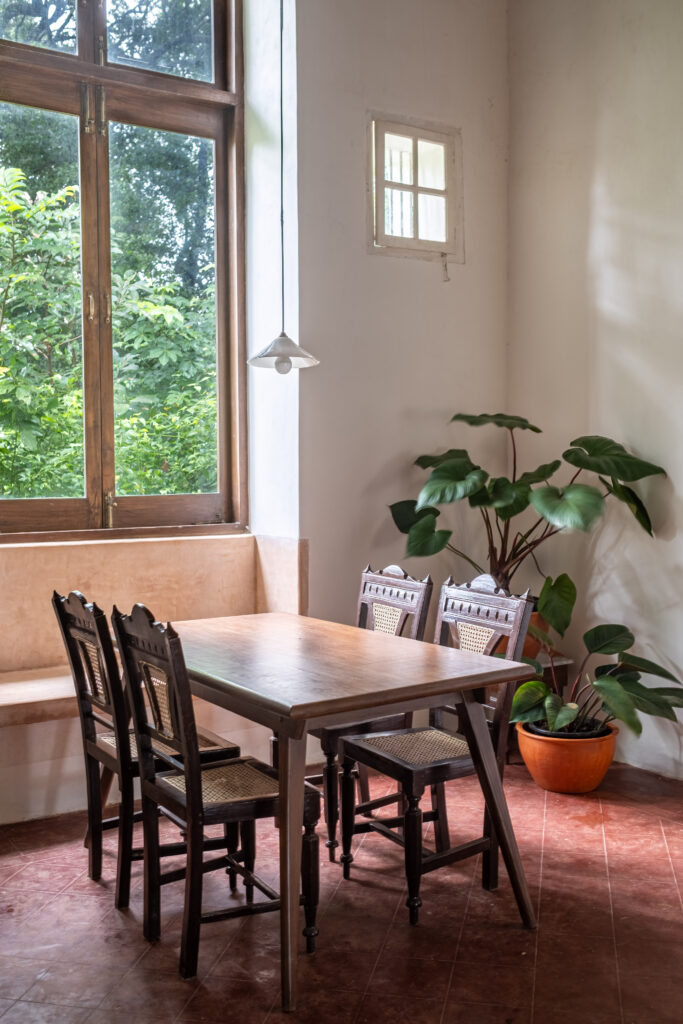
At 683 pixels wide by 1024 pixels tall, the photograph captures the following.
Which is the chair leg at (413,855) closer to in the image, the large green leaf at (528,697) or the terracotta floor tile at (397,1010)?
the terracotta floor tile at (397,1010)

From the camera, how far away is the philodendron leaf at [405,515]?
4.77 meters

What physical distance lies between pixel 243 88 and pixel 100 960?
4.00 m

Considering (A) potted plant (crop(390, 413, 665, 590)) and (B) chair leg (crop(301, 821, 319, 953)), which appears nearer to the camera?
(B) chair leg (crop(301, 821, 319, 953))

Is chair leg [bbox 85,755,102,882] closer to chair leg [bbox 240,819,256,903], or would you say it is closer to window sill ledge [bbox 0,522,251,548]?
chair leg [bbox 240,819,256,903]

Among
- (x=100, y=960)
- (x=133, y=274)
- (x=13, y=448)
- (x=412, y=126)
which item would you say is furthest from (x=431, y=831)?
(x=412, y=126)

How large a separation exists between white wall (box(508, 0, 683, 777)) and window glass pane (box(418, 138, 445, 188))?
45 centimetres

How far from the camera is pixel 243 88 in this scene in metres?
4.95

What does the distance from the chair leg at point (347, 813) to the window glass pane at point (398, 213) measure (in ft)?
8.79

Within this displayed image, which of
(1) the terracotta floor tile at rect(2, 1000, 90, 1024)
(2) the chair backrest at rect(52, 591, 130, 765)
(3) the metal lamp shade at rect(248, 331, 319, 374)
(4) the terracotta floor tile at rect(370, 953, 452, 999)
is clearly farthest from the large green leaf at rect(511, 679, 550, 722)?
(1) the terracotta floor tile at rect(2, 1000, 90, 1024)

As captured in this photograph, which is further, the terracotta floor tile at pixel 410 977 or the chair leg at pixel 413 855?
the chair leg at pixel 413 855

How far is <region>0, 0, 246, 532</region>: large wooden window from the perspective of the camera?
4461 mm

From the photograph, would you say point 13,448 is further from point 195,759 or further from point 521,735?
point 521,735

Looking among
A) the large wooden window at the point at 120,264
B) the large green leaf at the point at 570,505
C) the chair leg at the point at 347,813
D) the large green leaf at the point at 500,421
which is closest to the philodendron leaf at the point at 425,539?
the large green leaf at the point at 570,505

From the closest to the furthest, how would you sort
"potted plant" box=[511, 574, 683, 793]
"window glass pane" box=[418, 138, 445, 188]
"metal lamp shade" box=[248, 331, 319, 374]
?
"metal lamp shade" box=[248, 331, 319, 374] < "potted plant" box=[511, 574, 683, 793] < "window glass pane" box=[418, 138, 445, 188]
